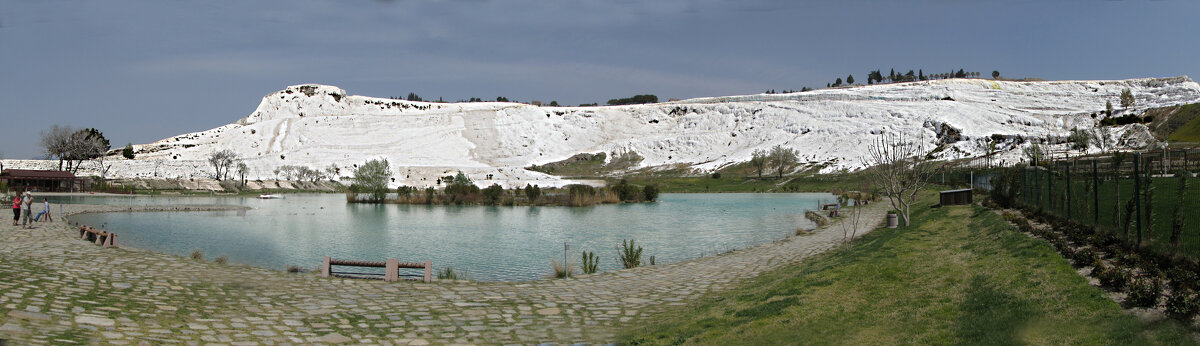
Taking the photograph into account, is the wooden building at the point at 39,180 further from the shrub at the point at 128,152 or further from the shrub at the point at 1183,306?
the shrub at the point at 1183,306

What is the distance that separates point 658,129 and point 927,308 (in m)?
100

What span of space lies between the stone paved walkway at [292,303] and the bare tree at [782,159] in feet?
211

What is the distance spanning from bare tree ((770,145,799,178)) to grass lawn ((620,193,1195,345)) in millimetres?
65543

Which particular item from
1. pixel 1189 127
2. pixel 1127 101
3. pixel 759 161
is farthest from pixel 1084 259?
pixel 1127 101

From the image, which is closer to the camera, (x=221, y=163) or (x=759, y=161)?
(x=759, y=161)

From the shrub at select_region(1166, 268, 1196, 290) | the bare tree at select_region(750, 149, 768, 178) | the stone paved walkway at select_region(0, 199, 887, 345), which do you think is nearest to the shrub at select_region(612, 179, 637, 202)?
the bare tree at select_region(750, 149, 768, 178)

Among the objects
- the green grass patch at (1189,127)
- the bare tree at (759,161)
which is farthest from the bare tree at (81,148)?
the green grass patch at (1189,127)

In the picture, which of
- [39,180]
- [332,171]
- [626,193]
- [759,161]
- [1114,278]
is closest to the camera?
[1114,278]

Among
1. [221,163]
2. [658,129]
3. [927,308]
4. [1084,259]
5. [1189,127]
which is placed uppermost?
[658,129]

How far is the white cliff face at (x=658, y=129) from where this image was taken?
79938 mm

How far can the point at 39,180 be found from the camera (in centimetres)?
5891

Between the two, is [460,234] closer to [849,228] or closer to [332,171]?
[849,228]

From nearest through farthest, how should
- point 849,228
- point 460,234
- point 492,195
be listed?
1. point 849,228
2. point 460,234
3. point 492,195

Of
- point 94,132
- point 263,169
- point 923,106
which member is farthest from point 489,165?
point 923,106
